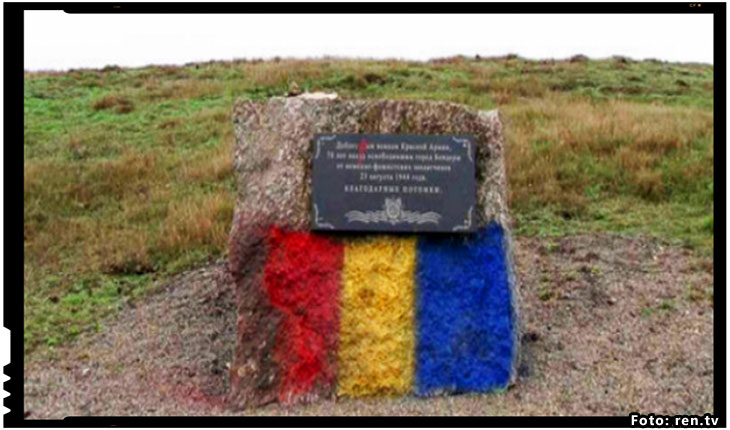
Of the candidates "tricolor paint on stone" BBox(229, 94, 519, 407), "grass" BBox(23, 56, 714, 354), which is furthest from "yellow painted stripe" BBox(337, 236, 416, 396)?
"grass" BBox(23, 56, 714, 354)

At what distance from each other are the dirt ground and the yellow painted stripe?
0.14 m

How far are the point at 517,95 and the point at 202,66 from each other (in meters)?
9.76

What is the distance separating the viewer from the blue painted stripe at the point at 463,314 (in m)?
5.69

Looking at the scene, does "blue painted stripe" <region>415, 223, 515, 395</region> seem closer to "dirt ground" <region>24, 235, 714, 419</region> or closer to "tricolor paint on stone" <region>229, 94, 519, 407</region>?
"tricolor paint on stone" <region>229, 94, 519, 407</region>

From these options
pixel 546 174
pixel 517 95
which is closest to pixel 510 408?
pixel 546 174

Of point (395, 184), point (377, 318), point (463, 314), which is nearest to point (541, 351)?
point (463, 314)

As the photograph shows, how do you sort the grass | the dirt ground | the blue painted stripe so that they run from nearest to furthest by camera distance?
the dirt ground
the blue painted stripe
the grass

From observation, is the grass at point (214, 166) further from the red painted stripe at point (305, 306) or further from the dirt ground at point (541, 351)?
the red painted stripe at point (305, 306)

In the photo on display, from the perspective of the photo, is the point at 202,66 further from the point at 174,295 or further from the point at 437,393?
the point at 437,393

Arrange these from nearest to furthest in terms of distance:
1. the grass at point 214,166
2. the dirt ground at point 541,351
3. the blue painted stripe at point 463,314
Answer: the dirt ground at point 541,351
the blue painted stripe at point 463,314
the grass at point 214,166

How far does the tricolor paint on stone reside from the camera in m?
5.68

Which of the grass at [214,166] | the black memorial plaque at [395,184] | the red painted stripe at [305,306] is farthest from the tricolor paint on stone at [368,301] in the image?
the grass at [214,166]

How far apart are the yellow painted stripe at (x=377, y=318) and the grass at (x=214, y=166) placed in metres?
2.61

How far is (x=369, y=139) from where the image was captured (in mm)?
5633
